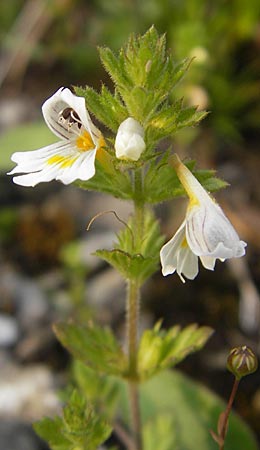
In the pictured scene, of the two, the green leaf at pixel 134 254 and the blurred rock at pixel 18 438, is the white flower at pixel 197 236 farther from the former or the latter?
the blurred rock at pixel 18 438

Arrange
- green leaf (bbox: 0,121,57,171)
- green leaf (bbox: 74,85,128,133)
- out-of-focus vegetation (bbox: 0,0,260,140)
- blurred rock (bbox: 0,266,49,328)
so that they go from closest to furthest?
1. green leaf (bbox: 74,85,128,133)
2. blurred rock (bbox: 0,266,49,328)
3. green leaf (bbox: 0,121,57,171)
4. out-of-focus vegetation (bbox: 0,0,260,140)

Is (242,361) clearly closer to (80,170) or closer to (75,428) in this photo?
Result: (75,428)

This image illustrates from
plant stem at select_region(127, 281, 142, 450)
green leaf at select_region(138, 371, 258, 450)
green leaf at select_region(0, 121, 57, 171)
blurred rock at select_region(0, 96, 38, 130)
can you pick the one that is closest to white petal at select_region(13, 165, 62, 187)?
plant stem at select_region(127, 281, 142, 450)

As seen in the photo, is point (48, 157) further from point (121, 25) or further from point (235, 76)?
point (121, 25)

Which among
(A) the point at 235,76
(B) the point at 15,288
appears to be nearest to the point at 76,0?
(A) the point at 235,76

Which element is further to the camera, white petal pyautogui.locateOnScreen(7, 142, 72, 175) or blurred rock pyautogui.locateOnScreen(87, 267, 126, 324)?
blurred rock pyautogui.locateOnScreen(87, 267, 126, 324)

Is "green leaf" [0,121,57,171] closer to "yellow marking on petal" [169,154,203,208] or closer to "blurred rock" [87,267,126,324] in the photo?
"blurred rock" [87,267,126,324]

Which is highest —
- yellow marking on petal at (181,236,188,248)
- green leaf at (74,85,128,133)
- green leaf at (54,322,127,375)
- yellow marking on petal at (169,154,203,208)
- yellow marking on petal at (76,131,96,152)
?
green leaf at (74,85,128,133)

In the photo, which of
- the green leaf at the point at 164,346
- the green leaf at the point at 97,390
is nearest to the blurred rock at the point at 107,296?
the green leaf at the point at 97,390
